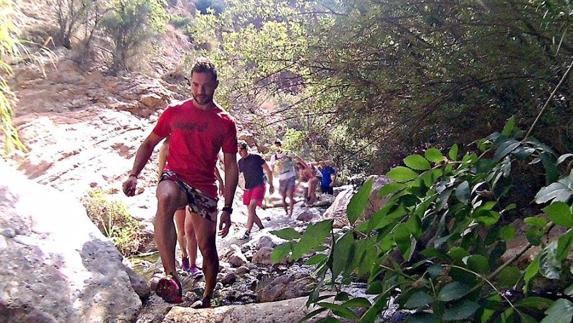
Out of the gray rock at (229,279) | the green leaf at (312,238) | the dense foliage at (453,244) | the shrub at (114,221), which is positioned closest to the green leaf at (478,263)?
the dense foliage at (453,244)

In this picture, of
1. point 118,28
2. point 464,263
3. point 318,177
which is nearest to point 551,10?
point 464,263

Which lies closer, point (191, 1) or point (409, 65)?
point (409, 65)

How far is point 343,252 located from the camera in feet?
3.15

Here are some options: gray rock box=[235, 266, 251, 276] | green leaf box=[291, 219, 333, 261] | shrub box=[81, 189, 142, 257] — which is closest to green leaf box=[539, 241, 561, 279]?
green leaf box=[291, 219, 333, 261]

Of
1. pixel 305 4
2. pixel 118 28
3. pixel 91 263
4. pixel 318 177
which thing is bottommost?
pixel 318 177

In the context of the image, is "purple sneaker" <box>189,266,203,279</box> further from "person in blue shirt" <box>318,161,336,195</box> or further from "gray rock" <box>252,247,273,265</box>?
"person in blue shirt" <box>318,161,336,195</box>

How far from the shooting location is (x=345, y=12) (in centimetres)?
443

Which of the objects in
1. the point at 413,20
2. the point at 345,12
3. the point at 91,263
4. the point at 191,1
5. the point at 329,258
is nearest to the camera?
the point at 329,258

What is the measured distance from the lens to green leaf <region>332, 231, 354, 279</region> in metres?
0.95

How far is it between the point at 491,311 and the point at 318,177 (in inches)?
425

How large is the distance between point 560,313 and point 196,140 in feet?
9.76

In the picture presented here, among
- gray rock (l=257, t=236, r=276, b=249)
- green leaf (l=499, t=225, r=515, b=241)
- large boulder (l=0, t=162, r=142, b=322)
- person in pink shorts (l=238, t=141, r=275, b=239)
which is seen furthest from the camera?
person in pink shorts (l=238, t=141, r=275, b=239)

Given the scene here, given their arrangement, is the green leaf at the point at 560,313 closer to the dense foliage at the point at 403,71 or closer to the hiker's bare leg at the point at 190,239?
the dense foliage at the point at 403,71

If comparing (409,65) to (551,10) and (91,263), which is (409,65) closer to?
(551,10)
